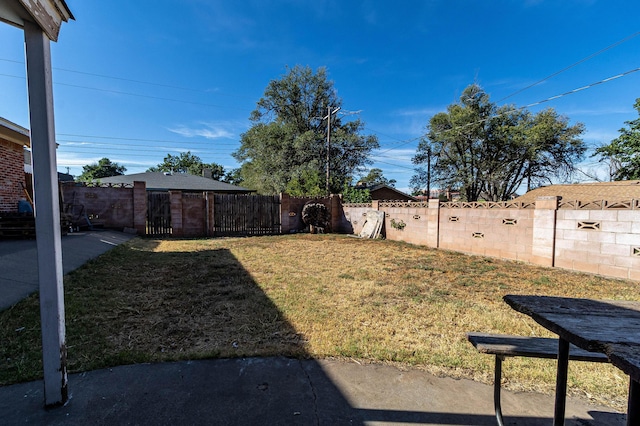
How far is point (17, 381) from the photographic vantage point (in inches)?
80.8

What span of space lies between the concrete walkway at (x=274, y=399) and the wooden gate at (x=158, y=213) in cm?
1022

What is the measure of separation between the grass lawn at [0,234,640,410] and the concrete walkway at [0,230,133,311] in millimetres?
259

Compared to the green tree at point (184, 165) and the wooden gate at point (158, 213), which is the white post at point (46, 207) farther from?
the green tree at point (184, 165)

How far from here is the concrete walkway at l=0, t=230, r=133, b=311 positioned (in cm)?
367

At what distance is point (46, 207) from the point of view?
5.77 ft

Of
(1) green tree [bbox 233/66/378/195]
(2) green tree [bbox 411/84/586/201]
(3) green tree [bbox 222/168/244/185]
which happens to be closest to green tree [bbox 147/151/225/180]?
(3) green tree [bbox 222/168/244/185]

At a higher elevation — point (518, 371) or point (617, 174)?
point (617, 174)

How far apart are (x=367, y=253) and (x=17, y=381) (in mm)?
7255

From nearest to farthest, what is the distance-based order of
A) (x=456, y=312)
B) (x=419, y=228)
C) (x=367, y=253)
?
1. (x=456, y=312)
2. (x=367, y=253)
3. (x=419, y=228)

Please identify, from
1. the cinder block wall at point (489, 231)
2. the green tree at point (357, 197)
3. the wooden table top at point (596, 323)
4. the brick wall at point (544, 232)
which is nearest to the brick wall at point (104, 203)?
the green tree at point (357, 197)

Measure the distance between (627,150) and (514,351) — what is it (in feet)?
76.6

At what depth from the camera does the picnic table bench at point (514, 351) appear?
1732mm

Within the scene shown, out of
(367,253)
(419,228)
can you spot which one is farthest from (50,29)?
(419,228)

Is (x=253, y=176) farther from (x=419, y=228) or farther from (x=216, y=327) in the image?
(x=216, y=327)
